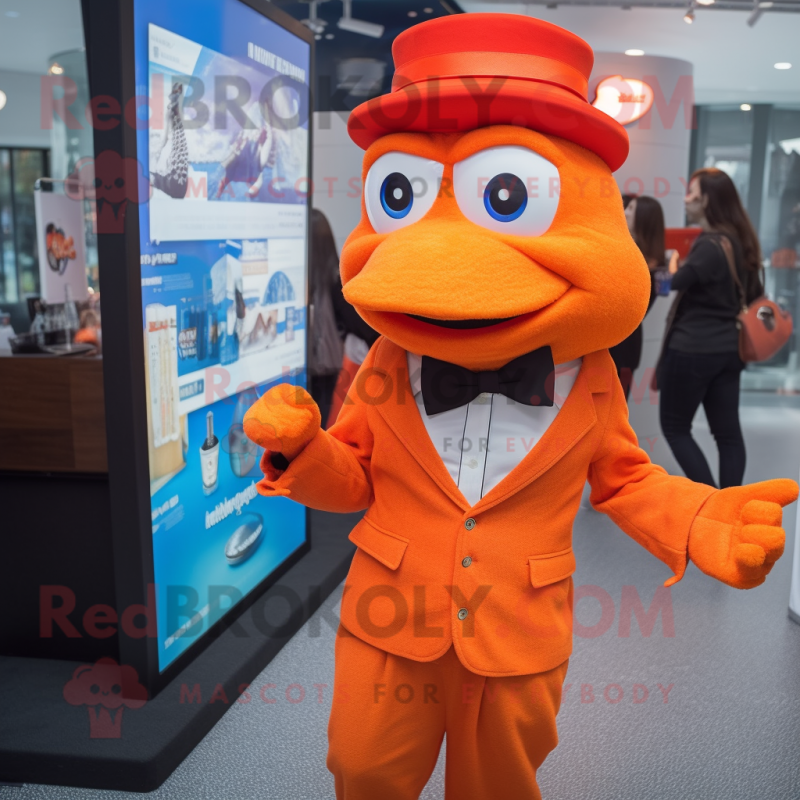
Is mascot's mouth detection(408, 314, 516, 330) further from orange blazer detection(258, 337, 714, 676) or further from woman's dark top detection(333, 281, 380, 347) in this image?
woman's dark top detection(333, 281, 380, 347)

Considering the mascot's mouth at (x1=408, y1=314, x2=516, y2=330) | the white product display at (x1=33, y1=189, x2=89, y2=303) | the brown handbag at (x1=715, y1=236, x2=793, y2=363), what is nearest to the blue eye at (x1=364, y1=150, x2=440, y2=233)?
the mascot's mouth at (x1=408, y1=314, x2=516, y2=330)

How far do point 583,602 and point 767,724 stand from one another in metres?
0.86

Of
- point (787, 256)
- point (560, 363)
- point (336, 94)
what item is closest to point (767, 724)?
point (560, 363)

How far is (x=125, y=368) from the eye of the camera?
6.28ft

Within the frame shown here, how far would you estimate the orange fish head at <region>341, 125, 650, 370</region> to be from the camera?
46.4 inches

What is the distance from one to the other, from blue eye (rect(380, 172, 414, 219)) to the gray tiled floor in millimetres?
1375

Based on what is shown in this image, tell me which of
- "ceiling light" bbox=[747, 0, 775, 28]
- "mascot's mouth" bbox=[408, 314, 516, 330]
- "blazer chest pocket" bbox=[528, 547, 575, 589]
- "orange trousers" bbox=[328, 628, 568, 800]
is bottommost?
"orange trousers" bbox=[328, 628, 568, 800]

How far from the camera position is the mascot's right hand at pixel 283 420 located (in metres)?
1.29

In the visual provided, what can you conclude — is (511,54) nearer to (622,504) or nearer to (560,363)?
(560,363)

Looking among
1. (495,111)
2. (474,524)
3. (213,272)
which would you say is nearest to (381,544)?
(474,524)

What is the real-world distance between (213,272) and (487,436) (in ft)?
3.92

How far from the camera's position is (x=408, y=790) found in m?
1.42

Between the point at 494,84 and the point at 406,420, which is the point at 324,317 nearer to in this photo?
the point at 406,420

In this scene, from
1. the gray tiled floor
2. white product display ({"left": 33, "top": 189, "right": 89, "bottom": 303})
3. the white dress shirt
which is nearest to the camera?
the white dress shirt
